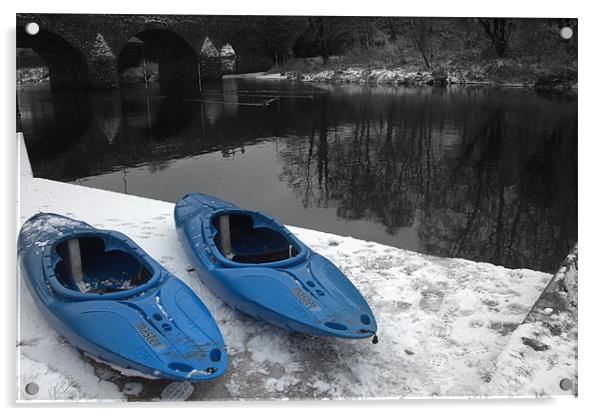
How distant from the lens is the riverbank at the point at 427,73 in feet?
16.3

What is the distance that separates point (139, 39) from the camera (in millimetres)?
5117

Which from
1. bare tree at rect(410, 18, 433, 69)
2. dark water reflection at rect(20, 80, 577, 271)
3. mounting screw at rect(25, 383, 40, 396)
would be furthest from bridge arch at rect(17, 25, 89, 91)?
bare tree at rect(410, 18, 433, 69)

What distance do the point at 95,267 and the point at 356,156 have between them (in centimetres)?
380

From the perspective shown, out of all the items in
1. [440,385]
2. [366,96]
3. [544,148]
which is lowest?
[440,385]

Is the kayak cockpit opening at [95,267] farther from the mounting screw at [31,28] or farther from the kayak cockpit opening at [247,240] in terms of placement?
the mounting screw at [31,28]

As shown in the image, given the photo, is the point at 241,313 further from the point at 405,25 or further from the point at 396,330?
the point at 405,25

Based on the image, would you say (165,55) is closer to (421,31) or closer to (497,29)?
(421,31)

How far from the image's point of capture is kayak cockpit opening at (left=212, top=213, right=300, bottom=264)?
3.58 m

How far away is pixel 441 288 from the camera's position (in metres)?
3.54

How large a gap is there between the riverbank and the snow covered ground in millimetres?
1750

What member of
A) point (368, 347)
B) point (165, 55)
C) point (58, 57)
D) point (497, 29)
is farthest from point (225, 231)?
point (165, 55)

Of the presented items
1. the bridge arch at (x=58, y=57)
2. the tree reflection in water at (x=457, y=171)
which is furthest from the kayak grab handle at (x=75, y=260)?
the tree reflection in water at (x=457, y=171)

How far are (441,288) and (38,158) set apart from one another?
12.3 ft
